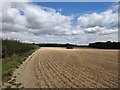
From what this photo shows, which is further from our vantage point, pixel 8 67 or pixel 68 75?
pixel 8 67

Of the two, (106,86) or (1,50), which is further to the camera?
(1,50)

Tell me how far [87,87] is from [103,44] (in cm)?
9631

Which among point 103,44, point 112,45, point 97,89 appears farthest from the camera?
point 103,44

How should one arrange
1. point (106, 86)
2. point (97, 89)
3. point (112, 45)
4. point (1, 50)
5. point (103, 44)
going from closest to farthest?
point (97, 89)
point (106, 86)
point (1, 50)
point (112, 45)
point (103, 44)

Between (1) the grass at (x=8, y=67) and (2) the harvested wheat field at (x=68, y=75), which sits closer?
(2) the harvested wheat field at (x=68, y=75)

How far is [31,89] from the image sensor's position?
8945 millimetres

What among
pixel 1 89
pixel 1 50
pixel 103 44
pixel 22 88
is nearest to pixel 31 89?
pixel 22 88

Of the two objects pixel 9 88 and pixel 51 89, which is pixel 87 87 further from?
pixel 9 88

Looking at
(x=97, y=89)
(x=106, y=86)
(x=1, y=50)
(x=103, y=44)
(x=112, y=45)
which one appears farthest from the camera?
(x=103, y=44)

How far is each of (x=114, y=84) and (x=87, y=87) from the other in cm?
148

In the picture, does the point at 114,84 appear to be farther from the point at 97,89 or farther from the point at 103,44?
the point at 103,44

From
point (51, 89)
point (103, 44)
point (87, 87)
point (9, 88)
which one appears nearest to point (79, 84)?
point (87, 87)

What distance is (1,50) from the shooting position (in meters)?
25.7

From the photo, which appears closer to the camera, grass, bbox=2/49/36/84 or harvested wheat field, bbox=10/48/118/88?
harvested wheat field, bbox=10/48/118/88
